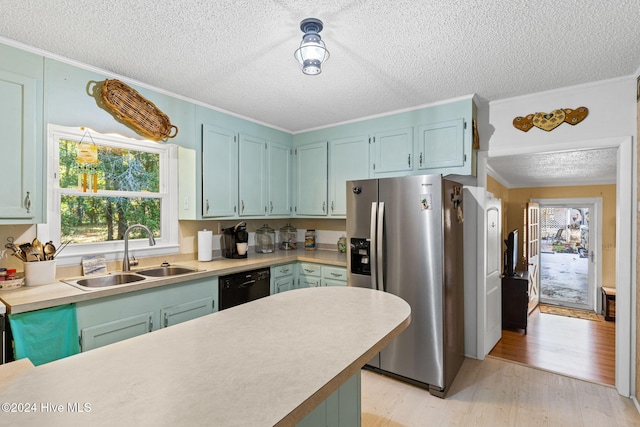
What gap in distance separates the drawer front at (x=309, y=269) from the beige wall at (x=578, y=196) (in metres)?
3.01

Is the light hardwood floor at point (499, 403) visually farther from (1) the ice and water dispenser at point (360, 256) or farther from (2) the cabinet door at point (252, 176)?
(2) the cabinet door at point (252, 176)

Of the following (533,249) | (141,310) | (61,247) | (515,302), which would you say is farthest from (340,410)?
(533,249)

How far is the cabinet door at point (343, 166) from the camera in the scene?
3416 millimetres

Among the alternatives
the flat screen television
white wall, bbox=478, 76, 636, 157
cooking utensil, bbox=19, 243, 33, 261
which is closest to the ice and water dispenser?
white wall, bbox=478, 76, 636, 157

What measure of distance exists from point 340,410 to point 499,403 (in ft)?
5.75

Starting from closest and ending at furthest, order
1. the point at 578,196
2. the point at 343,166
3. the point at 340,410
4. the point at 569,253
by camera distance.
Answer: the point at 340,410, the point at 343,166, the point at 578,196, the point at 569,253

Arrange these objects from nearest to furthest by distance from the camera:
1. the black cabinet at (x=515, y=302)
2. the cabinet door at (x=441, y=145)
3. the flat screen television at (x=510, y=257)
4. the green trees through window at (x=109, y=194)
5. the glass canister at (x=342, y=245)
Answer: the green trees through window at (x=109, y=194)
the cabinet door at (x=441, y=145)
the glass canister at (x=342, y=245)
the black cabinet at (x=515, y=302)
the flat screen television at (x=510, y=257)

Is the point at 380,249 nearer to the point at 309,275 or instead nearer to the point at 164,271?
the point at 309,275

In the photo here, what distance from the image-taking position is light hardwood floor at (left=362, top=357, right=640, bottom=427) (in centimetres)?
221

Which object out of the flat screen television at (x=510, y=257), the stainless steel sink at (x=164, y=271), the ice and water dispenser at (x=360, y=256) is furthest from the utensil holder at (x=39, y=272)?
the flat screen television at (x=510, y=257)

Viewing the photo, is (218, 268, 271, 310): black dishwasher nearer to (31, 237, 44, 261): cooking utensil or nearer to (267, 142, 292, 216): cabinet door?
(267, 142, 292, 216): cabinet door

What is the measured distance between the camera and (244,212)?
132 inches

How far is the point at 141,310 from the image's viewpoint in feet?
7.21

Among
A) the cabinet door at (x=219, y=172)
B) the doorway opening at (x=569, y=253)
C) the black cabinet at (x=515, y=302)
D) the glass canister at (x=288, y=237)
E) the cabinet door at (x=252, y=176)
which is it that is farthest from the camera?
the doorway opening at (x=569, y=253)
